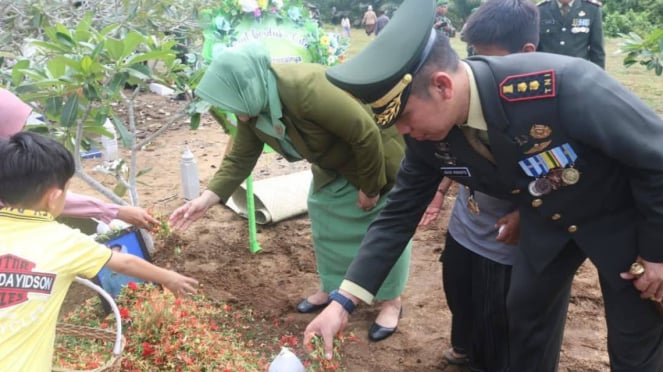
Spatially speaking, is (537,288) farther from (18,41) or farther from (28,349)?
(18,41)

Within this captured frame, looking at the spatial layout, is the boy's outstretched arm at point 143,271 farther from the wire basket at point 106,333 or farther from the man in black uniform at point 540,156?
the man in black uniform at point 540,156

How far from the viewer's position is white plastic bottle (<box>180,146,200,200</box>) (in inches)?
171

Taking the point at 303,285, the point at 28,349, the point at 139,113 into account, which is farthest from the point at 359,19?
the point at 28,349

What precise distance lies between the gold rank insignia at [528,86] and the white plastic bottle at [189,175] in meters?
3.17

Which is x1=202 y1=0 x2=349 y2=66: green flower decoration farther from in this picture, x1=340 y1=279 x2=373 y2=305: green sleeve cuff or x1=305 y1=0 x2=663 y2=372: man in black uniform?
x1=340 y1=279 x2=373 y2=305: green sleeve cuff

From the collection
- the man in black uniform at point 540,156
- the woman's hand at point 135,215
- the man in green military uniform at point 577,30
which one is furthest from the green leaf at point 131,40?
the man in green military uniform at point 577,30

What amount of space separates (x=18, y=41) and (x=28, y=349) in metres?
3.85

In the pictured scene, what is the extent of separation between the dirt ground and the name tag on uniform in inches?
50.3

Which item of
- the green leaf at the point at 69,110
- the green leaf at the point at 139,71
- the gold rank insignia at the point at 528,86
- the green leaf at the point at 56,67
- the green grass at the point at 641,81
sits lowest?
the green grass at the point at 641,81

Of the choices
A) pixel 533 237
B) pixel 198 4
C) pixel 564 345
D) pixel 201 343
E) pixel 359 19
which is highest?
pixel 533 237

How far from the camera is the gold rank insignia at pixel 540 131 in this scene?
1.53m

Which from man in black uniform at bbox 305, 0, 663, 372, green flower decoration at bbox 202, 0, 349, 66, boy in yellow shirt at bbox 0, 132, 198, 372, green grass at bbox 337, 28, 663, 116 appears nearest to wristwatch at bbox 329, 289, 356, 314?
man in black uniform at bbox 305, 0, 663, 372

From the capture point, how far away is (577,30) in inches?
237

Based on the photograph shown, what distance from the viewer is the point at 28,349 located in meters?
1.70
